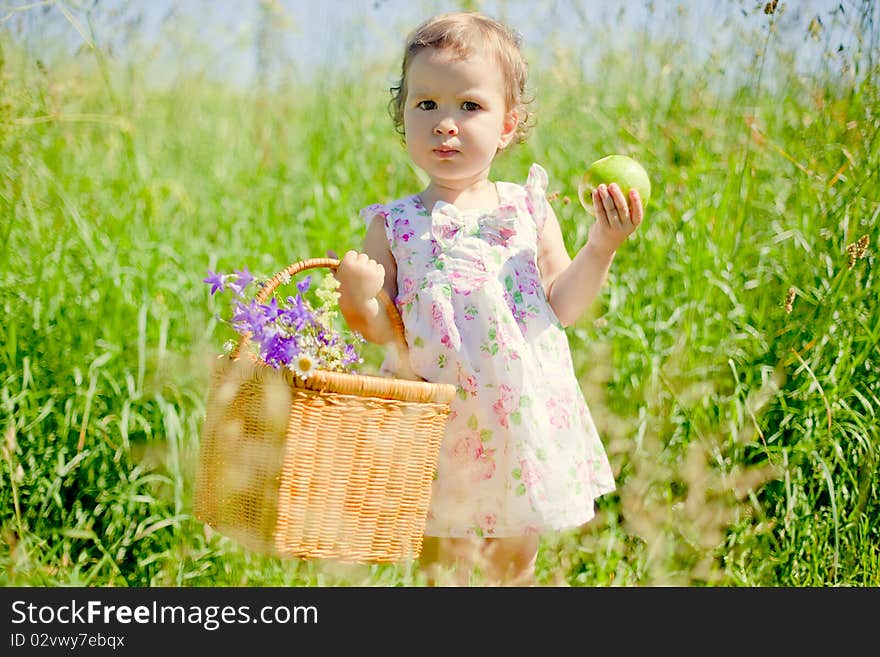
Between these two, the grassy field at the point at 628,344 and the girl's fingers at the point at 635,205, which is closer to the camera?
the girl's fingers at the point at 635,205

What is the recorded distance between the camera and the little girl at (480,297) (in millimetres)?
2238

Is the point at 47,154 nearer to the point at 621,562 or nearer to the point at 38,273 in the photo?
the point at 38,273

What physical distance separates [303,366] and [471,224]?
0.61 meters

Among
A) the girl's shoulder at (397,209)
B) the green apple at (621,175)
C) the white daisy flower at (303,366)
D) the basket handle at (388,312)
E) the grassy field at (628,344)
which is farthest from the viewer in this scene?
the grassy field at (628,344)

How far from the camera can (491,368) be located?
88.9 inches

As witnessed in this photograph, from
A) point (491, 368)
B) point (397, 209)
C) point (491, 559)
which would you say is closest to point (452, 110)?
point (397, 209)

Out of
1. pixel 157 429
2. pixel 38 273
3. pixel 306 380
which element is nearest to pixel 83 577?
pixel 157 429

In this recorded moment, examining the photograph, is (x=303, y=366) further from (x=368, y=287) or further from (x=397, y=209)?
(x=397, y=209)

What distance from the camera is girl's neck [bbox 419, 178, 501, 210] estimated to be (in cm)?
238

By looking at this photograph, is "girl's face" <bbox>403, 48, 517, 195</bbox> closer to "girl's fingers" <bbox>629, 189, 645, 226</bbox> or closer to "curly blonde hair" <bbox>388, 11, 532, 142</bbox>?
"curly blonde hair" <bbox>388, 11, 532, 142</bbox>

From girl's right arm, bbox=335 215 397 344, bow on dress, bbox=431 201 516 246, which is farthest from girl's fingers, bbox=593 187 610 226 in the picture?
girl's right arm, bbox=335 215 397 344

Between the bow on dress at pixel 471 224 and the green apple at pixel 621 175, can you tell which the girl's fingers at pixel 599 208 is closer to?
the green apple at pixel 621 175

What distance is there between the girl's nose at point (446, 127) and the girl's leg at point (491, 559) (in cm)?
92

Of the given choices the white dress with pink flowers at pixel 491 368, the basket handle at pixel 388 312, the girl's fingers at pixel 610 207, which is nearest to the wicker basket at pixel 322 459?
the basket handle at pixel 388 312
